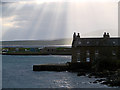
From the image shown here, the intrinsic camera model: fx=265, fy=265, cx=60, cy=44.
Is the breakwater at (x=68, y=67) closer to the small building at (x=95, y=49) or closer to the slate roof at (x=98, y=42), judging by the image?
the small building at (x=95, y=49)

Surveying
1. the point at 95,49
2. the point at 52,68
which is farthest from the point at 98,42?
the point at 52,68

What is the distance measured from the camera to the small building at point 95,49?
2945 cm

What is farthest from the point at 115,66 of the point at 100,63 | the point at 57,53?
the point at 57,53

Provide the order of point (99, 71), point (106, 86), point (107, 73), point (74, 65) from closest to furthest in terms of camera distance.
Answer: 1. point (106, 86)
2. point (107, 73)
3. point (99, 71)
4. point (74, 65)

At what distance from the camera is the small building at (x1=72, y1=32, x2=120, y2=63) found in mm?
29453

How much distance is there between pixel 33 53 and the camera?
108 meters

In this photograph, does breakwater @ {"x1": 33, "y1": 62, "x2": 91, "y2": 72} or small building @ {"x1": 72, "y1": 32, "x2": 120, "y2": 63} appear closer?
breakwater @ {"x1": 33, "y1": 62, "x2": 91, "y2": 72}

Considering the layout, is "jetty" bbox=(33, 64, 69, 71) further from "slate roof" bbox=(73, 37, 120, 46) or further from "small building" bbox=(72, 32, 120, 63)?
"slate roof" bbox=(73, 37, 120, 46)

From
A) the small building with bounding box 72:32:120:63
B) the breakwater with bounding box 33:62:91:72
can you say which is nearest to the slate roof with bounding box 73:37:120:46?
the small building with bounding box 72:32:120:63

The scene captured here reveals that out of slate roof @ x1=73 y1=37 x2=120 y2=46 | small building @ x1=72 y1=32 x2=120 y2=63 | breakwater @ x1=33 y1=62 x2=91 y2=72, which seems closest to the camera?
breakwater @ x1=33 y1=62 x2=91 y2=72

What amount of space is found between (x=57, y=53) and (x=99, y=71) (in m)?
82.0

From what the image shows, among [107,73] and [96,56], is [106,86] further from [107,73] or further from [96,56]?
[96,56]

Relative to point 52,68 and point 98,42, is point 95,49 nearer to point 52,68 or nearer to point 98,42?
point 98,42

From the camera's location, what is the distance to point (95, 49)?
2970 cm
